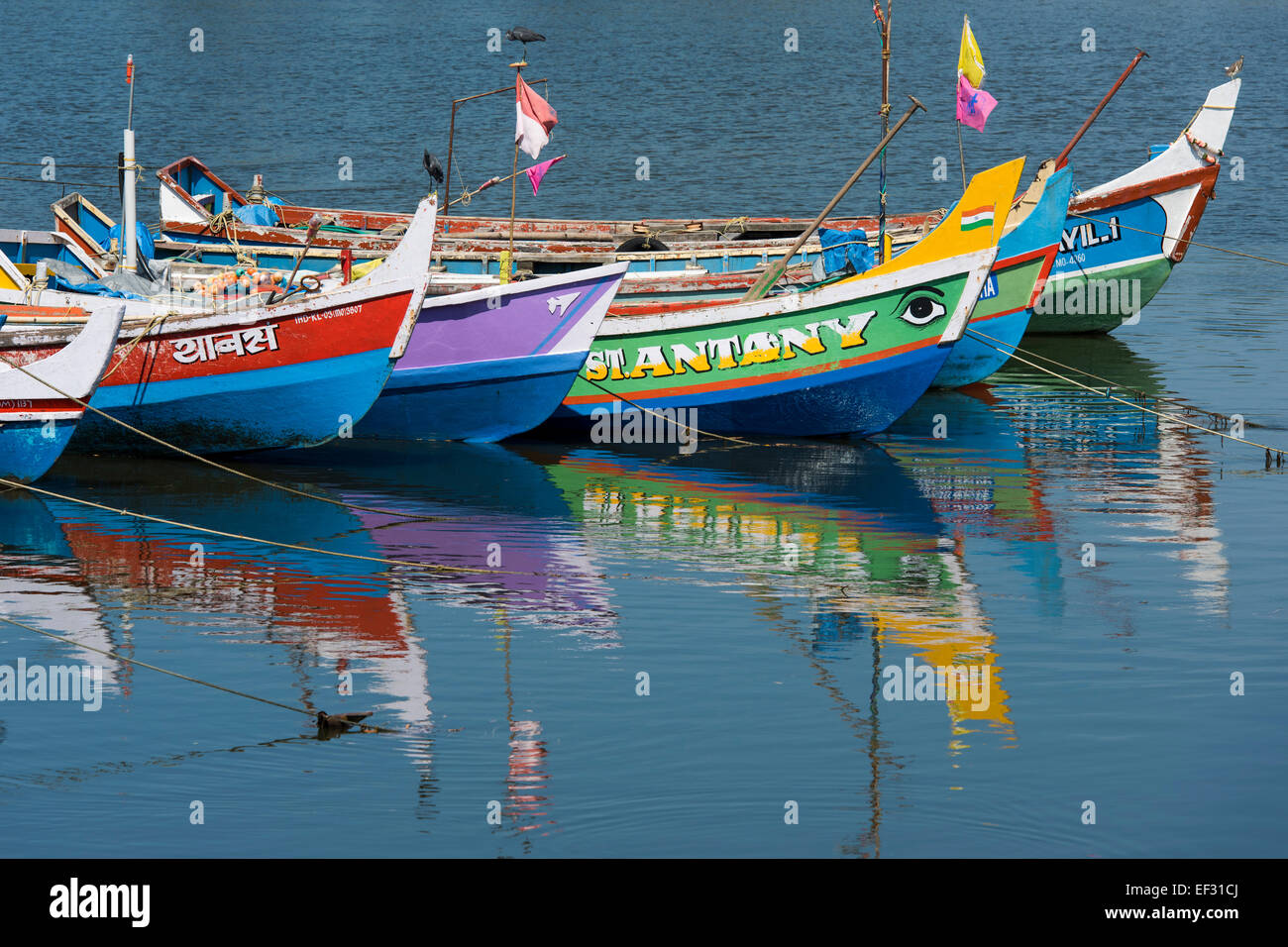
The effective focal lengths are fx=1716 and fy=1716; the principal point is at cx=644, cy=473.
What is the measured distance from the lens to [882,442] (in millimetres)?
19875

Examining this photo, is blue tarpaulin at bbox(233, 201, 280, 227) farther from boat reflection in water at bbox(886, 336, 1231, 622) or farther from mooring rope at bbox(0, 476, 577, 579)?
boat reflection in water at bbox(886, 336, 1231, 622)

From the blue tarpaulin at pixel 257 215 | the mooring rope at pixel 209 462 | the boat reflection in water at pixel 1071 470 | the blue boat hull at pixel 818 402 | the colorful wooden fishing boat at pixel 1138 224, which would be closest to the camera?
the boat reflection in water at pixel 1071 470

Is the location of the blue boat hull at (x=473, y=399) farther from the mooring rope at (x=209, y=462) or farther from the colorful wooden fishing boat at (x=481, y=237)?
the colorful wooden fishing boat at (x=481, y=237)

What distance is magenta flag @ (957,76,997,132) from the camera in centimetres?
1961

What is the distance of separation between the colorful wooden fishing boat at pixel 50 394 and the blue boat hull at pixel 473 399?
3.99 m

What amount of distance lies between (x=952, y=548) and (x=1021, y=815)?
5.86m

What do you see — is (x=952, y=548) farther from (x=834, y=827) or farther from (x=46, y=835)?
(x=46, y=835)

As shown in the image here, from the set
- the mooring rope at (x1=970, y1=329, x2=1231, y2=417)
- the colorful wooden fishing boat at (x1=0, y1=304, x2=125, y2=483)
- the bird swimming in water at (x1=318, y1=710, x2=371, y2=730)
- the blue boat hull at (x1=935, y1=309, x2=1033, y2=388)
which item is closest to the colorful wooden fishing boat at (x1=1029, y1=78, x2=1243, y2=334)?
the mooring rope at (x1=970, y1=329, x2=1231, y2=417)

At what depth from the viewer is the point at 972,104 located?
19.9 metres

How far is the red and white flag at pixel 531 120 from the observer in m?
18.5

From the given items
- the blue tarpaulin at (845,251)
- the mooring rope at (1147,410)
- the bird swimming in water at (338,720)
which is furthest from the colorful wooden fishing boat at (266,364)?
the bird swimming in water at (338,720)

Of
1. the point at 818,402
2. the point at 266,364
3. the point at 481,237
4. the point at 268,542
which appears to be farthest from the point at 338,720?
the point at 481,237
